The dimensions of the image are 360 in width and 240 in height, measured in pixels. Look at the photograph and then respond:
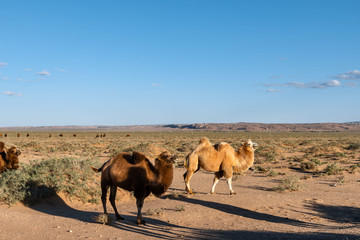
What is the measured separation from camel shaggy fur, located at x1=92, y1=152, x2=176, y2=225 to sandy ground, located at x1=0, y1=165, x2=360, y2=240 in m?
0.91

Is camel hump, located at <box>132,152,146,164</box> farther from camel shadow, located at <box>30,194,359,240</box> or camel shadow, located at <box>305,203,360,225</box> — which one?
camel shadow, located at <box>305,203,360,225</box>

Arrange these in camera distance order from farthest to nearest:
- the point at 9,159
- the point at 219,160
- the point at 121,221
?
the point at 9,159 < the point at 219,160 < the point at 121,221

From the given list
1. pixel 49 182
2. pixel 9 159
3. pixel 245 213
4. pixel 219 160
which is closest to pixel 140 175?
pixel 245 213

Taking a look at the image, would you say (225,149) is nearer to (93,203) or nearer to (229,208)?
(229,208)

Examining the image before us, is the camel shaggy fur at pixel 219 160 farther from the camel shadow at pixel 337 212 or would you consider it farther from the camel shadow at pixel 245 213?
the camel shadow at pixel 337 212

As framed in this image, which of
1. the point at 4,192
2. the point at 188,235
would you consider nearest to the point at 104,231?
the point at 188,235

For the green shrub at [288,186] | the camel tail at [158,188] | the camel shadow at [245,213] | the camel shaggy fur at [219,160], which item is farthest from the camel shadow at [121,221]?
the green shrub at [288,186]

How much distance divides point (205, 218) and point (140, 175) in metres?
2.29

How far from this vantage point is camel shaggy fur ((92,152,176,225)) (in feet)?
26.0

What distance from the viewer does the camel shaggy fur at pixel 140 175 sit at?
7.91 m

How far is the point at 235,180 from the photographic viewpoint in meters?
16.1

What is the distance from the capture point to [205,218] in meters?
9.08

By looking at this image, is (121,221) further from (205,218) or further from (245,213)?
(245,213)

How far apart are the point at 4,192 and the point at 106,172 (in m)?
4.44
